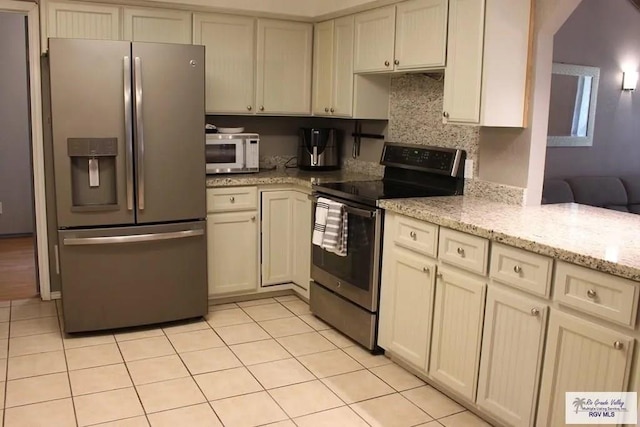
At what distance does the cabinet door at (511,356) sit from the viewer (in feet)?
7.45

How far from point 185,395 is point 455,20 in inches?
93.9

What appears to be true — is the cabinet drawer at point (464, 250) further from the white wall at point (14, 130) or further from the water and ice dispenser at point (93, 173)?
the white wall at point (14, 130)

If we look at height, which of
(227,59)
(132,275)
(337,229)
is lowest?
(132,275)

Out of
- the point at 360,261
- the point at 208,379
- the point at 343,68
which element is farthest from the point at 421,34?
the point at 208,379

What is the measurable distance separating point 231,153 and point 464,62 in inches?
73.7

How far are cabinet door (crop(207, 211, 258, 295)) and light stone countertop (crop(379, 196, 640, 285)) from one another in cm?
131

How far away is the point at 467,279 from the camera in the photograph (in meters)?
2.61

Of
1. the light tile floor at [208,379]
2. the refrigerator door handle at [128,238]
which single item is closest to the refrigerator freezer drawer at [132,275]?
the refrigerator door handle at [128,238]

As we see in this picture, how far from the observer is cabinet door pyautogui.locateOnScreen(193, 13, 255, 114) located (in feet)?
13.3

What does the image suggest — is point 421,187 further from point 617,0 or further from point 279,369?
point 617,0

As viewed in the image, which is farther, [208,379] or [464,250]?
[208,379]

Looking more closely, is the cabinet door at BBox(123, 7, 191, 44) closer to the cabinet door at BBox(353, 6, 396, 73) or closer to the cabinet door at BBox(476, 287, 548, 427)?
the cabinet door at BBox(353, 6, 396, 73)

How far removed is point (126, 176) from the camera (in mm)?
3387

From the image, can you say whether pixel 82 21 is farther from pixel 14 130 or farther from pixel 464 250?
pixel 464 250
